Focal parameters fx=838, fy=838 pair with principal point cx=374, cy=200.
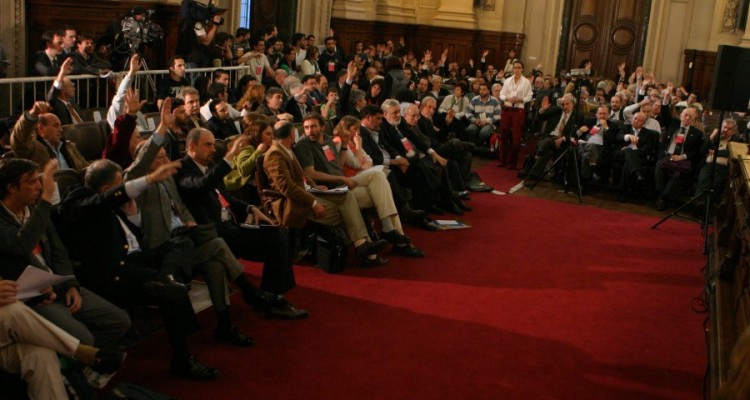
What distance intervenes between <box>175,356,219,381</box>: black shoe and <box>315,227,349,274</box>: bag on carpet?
6.27 ft

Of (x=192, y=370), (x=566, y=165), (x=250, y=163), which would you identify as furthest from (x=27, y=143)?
(x=566, y=165)

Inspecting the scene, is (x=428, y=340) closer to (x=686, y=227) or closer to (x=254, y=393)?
(x=254, y=393)

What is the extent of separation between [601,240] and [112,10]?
5.73m

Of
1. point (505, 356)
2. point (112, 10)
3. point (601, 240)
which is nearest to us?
point (505, 356)

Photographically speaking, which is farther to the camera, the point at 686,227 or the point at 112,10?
the point at 112,10

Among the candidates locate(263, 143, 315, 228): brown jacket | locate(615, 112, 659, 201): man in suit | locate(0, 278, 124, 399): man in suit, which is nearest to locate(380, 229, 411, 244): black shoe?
locate(263, 143, 315, 228): brown jacket

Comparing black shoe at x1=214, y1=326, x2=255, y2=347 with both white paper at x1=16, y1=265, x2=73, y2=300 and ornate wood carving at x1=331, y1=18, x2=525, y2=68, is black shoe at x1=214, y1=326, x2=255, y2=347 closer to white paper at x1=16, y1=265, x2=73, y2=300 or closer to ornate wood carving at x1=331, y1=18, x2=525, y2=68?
white paper at x1=16, y1=265, x2=73, y2=300

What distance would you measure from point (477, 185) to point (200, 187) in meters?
5.11

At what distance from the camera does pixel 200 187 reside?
4.71m

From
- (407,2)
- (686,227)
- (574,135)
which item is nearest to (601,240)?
(686,227)

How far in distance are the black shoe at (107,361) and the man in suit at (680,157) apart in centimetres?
700

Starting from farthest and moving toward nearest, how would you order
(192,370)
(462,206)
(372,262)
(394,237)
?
(462,206) → (394,237) → (372,262) → (192,370)

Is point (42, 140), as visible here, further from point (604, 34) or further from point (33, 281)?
point (604, 34)

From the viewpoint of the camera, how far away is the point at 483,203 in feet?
28.7
